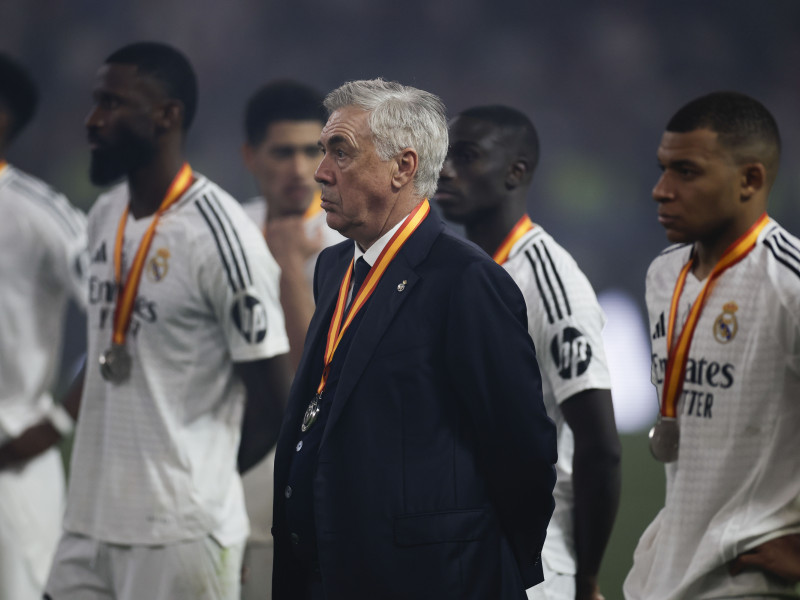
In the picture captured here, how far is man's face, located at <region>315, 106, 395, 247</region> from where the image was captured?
6.90 feet

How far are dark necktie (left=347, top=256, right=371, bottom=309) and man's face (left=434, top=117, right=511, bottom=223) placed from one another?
102cm

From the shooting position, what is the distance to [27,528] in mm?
3875

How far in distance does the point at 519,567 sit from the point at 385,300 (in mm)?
600

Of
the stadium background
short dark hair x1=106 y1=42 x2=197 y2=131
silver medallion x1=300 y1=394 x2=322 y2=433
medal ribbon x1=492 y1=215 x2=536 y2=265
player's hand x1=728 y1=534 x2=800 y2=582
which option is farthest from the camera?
the stadium background

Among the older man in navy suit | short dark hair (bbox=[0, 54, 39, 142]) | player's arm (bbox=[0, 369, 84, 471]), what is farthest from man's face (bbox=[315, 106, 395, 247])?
short dark hair (bbox=[0, 54, 39, 142])

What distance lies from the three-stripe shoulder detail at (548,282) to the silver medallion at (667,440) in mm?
441

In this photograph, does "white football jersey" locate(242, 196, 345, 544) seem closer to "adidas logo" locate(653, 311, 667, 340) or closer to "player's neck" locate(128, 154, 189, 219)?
"player's neck" locate(128, 154, 189, 219)

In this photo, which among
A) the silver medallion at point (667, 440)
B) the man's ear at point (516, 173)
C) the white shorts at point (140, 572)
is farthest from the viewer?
the man's ear at point (516, 173)

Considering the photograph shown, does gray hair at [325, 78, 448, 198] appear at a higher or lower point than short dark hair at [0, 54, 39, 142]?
lower

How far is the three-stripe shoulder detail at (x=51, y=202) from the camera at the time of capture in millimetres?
3992

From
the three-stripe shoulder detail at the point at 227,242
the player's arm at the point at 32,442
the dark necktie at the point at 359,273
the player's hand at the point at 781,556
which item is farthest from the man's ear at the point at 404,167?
the player's arm at the point at 32,442

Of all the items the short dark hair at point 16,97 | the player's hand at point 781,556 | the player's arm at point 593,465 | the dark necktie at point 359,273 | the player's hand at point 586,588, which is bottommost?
the player's hand at point 586,588

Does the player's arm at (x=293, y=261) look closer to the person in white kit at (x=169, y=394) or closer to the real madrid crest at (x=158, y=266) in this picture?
the person in white kit at (x=169, y=394)

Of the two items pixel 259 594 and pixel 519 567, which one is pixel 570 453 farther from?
pixel 259 594
